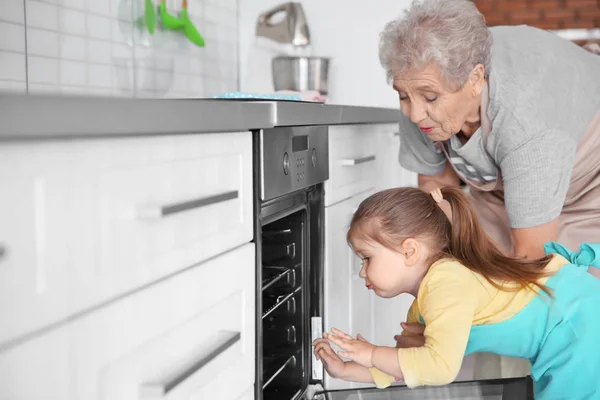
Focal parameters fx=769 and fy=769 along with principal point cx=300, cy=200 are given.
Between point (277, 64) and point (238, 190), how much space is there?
155 centimetres

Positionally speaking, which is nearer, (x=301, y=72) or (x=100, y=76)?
(x=100, y=76)

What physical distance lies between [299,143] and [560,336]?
61 cm

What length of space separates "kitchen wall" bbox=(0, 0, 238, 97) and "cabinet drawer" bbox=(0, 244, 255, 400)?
79cm

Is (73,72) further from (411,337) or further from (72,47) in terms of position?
(411,337)

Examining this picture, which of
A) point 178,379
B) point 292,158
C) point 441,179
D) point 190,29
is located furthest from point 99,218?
point 190,29

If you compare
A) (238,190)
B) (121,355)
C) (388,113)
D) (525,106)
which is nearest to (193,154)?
(238,190)

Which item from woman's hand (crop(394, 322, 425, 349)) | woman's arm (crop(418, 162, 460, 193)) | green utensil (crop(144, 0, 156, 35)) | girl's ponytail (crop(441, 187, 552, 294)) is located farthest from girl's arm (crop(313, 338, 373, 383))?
green utensil (crop(144, 0, 156, 35))

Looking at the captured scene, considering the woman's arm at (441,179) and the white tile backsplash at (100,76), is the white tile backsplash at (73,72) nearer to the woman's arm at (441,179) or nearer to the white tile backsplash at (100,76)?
the white tile backsplash at (100,76)

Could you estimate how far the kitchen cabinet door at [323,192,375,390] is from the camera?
1791 mm

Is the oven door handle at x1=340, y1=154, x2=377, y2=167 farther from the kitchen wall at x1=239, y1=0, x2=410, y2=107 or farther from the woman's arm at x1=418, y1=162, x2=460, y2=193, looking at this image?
the kitchen wall at x1=239, y1=0, x2=410, y2=107

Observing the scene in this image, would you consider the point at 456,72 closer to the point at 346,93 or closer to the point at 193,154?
the point at 193,154

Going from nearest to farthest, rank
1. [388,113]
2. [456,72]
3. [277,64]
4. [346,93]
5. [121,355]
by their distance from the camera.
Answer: [121,355]
[456,72]
[388,113]
[277,64]
[346,93]

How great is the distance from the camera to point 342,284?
1.92 metres

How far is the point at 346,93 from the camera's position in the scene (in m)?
2.89
